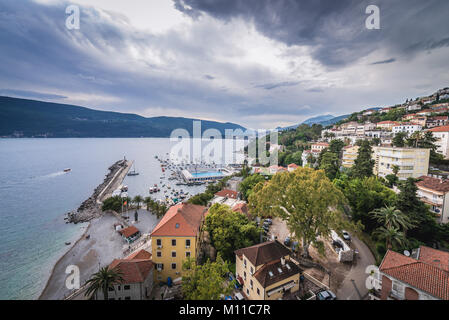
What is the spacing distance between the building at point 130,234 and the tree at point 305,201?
66.5ft

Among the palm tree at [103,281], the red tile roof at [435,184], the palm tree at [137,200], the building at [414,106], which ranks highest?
the building at [414,106]

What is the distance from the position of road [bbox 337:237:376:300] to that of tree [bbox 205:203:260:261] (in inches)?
299

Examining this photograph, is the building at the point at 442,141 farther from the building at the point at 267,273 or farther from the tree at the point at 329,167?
the building at the point at 267,273

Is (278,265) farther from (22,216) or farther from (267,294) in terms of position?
(22,216)

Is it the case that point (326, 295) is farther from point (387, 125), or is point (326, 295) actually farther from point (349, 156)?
point (387, 125)

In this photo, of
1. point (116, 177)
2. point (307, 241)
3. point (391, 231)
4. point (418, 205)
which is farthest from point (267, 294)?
point (116, 177)

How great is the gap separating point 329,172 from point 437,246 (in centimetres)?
1772

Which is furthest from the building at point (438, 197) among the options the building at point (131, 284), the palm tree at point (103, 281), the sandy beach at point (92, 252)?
the sandy beach at point (92, 252)

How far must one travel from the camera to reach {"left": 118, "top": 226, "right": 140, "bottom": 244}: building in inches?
1078

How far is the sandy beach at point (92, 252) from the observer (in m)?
20.0

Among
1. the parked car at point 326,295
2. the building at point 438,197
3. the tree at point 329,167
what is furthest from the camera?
the tree at point 329,167

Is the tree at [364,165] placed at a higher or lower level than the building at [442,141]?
lower

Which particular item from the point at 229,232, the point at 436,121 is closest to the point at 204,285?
the point at 229,232
